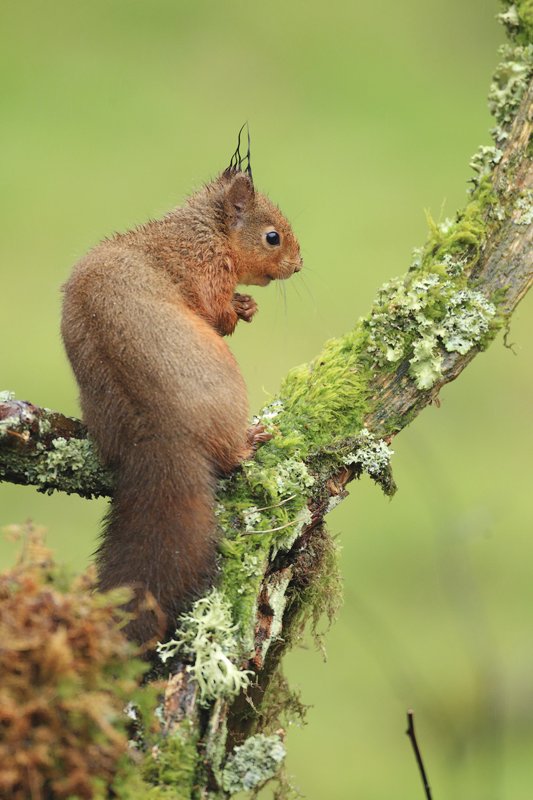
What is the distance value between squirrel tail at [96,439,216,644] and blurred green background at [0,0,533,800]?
2.19m

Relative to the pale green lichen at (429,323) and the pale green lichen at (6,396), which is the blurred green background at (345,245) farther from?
the pale green lichen at (6,396)

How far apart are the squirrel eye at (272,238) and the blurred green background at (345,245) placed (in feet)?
4.90

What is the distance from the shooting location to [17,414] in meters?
2.93

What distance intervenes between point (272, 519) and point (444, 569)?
3.35 metres

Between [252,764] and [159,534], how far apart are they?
1.91ft

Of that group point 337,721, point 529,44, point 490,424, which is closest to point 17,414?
point 529,44

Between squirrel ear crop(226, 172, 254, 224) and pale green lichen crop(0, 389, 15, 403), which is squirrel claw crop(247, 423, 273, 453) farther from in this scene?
squirrel ear crop(226, 172, 254, 224)

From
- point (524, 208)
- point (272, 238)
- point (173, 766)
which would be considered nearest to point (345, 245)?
point (272, 238)

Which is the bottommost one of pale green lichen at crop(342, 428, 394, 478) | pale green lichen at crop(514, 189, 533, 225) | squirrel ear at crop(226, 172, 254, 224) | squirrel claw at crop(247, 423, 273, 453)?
pale green lichen at crop(342, 428, 394, 478)

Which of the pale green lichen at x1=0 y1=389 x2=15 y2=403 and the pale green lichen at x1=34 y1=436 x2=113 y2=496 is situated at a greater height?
the pale green lichen at x1=0 y1=389 x2=15 y2=403

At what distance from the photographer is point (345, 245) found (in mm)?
7363

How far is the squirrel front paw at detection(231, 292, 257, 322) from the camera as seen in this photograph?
3.73 metres

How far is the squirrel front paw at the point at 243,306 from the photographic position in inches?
147

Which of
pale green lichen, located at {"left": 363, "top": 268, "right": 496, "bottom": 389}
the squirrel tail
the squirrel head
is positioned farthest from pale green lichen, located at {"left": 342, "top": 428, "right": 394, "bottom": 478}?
the squirrel head
